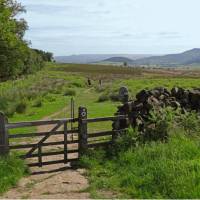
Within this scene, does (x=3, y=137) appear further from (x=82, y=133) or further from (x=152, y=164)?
(x=152, y=164)

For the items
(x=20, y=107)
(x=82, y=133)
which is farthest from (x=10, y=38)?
(x=82, y=133)

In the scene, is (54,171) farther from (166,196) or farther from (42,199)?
(166,196)

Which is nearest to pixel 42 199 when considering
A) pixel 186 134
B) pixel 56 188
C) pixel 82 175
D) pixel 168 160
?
pixel 56 188

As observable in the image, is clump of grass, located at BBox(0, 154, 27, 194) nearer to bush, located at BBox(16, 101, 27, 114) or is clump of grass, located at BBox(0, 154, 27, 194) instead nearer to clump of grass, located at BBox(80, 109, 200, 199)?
clump of grass, located at BBox(80, 109, 200, 199)

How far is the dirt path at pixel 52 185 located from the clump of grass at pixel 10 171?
151 mm

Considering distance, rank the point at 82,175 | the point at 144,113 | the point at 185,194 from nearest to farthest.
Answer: the point at 185,194, the point at 82,175, the point at 144,113

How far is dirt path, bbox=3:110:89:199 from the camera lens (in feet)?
29.8

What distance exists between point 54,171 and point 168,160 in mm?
3068

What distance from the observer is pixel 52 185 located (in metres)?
9.85

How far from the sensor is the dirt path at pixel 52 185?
9.10 m

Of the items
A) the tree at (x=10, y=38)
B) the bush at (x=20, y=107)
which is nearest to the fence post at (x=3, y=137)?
the bush at (x=20, y=107)

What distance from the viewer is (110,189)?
9.27m

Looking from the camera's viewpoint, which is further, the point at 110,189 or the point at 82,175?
the point at 82,175

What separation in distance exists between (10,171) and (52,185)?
1211 millimetres
